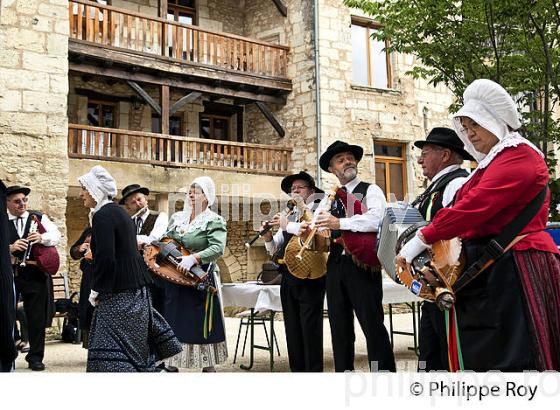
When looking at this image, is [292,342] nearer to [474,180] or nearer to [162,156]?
[474,180]

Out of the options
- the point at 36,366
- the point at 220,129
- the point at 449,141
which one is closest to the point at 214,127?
the point at 220,129

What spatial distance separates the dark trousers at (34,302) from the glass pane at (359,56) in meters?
10.1

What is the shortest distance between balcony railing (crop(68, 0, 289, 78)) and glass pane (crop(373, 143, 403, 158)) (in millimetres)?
2875

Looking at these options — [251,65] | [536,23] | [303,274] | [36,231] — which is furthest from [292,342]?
[251,65]

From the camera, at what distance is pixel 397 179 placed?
15055mm

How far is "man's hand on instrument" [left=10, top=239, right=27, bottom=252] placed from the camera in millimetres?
5734

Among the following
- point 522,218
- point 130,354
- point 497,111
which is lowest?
point 130,354

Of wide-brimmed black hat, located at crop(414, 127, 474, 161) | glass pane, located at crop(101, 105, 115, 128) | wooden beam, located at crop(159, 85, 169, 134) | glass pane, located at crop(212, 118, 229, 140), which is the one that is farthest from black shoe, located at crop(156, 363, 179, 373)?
glass pane, located at crop(212, 118, 229, 140)

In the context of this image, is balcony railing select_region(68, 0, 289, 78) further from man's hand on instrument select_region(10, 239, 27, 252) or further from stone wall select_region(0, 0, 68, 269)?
man's hand on instrument select_region(10, 239, 27, 252)

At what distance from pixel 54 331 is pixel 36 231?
150 inches

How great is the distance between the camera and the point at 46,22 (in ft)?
34.5

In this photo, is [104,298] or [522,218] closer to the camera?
[522,218]

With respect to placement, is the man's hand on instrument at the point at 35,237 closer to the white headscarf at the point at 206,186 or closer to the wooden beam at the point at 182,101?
the white headscarf at the point at 206,186

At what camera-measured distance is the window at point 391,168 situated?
48.7 ft
